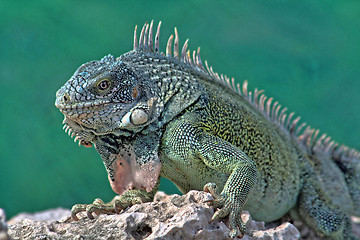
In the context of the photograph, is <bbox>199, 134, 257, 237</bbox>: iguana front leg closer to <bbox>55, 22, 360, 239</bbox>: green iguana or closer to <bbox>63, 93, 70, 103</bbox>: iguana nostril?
Answer: <bbox>55, 22, 360, 239</bbox>: green iguana

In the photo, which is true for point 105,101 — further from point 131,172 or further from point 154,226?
point 154,226

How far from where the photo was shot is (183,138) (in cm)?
296

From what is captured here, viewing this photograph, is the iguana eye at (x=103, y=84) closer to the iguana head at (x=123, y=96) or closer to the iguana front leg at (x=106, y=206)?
the iguana head at (x=123, y=96)

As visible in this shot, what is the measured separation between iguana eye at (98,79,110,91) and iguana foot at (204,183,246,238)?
3.41 ft

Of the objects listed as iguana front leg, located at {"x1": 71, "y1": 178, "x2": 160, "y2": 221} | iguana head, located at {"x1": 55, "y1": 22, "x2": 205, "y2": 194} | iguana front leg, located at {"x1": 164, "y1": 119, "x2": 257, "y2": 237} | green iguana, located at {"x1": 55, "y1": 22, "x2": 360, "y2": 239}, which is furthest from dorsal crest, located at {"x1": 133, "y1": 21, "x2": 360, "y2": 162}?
iguana front leg, located at {"x1": 71, "y1": 178, "x2": 160, "y2": 221}

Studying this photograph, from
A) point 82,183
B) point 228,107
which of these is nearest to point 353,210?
point 228,107

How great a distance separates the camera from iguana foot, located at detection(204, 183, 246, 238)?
258 cm

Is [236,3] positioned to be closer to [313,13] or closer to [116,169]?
[313,13]

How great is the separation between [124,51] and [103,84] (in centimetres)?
288

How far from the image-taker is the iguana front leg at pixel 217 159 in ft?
8.79

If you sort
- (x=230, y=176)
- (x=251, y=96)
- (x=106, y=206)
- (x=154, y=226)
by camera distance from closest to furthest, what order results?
(x=154, y=226), (x=230, y=176), (x=106, y=206), (x=251, y=96)

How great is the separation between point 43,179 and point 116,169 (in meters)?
3.31

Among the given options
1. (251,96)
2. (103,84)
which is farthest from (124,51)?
(103,84)

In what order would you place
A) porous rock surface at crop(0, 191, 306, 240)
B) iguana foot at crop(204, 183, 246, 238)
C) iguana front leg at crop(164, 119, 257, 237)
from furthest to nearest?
1. iguana front leg at crop(164, 119, 257, 237)
2. iguana foot at crop(204, 183, 246, 238)
3. porous rock surface at crop(0, 191, 306, 240)
